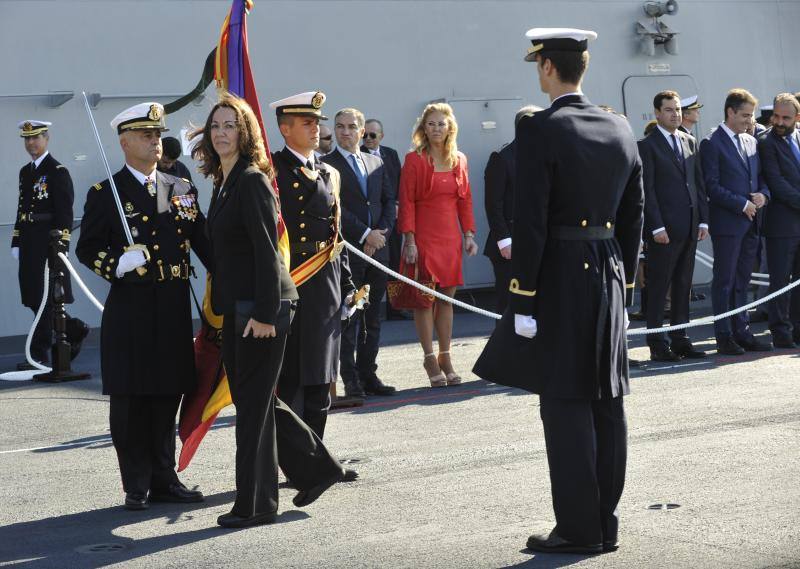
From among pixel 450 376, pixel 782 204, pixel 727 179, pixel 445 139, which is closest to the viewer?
pixel 445 139

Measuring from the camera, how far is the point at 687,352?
36.7 ft

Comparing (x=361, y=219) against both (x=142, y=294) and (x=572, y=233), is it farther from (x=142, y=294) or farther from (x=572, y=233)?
(x=572, y=233)

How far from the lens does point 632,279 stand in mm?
5867

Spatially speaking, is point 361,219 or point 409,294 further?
point 409,294

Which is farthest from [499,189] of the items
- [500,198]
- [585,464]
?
[585,464]

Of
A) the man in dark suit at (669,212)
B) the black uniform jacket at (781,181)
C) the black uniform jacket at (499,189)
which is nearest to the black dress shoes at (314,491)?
the black uniform jacket at (499,189)

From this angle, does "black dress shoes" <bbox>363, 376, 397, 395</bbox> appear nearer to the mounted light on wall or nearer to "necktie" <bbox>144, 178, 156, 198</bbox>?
"necktie" <bbox>144, 178, 156, 198</bbox>

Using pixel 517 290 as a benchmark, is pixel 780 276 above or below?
below

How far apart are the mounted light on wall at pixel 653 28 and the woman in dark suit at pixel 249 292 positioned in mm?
11775

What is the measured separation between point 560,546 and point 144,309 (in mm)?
2373

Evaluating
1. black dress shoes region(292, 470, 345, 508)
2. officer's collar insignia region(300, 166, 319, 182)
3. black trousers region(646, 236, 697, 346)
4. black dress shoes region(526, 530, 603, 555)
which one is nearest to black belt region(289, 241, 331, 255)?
officer's collar insignia region(300, 166, 319, 182)

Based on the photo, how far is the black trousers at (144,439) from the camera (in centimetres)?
653

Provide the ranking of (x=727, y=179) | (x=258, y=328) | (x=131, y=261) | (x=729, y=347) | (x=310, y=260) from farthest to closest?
(x=727, y=179), (x=729, y=347), (x=310, y=260), (x=131, y=261), (x=258, y=328)

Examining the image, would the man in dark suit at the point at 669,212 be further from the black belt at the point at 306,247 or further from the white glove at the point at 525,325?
the white glove at the point at 525,325
